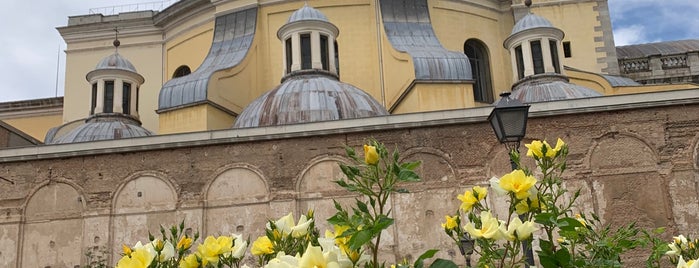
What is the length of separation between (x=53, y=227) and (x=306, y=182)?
5.00 metres

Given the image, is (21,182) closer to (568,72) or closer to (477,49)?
(477,49)

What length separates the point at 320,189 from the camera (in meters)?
12.8

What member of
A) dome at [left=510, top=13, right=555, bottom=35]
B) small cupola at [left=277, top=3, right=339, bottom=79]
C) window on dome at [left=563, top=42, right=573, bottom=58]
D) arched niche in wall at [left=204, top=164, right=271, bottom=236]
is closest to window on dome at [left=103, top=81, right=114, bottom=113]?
small cupola at [left=277, top=3, right=339, bottom=79]

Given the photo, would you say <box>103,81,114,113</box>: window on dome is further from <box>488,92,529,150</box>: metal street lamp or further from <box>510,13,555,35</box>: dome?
<box>488,92,529,150</box>: metal street lamp

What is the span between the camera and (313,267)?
75.5 inches

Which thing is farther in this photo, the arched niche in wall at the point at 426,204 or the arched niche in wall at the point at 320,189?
the arched niche in wall at the point at 320,189

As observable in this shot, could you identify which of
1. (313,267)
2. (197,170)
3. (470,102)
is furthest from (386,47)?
(313,267)

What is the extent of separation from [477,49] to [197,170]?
31.9 ft

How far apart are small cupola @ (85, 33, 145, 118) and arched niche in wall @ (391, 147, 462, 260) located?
333 inches

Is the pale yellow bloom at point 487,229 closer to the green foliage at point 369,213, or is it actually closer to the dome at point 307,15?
the green foliage at point 369,213

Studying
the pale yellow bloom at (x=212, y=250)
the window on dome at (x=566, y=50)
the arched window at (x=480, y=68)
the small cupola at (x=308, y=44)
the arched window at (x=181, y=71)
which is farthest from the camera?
the arched window at (x=181, y=71)

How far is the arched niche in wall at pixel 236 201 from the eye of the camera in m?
12.8

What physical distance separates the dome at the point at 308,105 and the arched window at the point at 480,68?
5132 mm

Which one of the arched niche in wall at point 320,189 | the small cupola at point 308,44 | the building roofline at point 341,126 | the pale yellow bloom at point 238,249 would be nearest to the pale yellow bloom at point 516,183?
the pale yellow bloom at point 238,249
